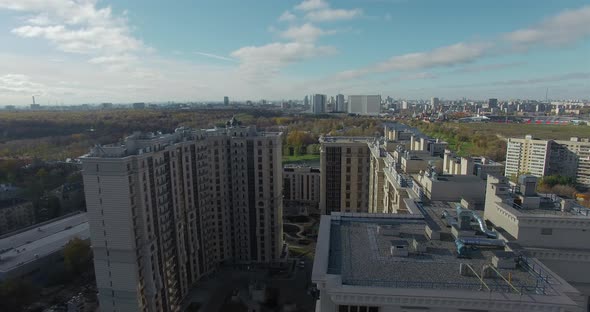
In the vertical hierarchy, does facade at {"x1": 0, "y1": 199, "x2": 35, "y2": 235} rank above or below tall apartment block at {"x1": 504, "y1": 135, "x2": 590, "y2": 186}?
below

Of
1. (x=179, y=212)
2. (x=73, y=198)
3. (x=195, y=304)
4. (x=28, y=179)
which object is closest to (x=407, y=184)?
(x=179, y=212)

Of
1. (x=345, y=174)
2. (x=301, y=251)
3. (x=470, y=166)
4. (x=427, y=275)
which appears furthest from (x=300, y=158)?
(x=427, y=275)

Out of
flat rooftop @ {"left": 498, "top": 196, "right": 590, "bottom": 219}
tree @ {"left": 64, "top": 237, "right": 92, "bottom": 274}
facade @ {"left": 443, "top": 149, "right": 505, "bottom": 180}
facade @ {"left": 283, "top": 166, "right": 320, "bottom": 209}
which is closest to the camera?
flat rooftop @ {"left": 498, "top": 196, "right": 590, "bottom": 219}

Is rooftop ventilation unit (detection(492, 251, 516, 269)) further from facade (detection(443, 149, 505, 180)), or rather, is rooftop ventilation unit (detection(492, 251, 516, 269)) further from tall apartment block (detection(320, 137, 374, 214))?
tall apartment block (detection(320, 137, 374, 214))

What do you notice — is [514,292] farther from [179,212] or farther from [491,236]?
[179,212]

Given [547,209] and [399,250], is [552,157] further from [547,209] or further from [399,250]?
[399,250]

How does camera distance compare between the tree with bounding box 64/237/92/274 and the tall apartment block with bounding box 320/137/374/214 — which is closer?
the tree with bounding box 64/237/92/274

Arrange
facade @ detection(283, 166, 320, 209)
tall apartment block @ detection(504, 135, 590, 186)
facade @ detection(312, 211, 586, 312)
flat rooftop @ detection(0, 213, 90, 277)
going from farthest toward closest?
tall apartment block @ detection(504, 135, 590, 186)
facade @ detection(283, 166, 320, 209)
flat rooftop @ detection(0, 213, 90, 277)
facade @ detection(312, 211, 586, 312)

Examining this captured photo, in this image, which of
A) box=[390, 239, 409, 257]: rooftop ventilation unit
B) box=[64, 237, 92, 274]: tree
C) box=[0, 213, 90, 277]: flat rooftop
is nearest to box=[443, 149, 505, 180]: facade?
box=[390, 239, 409, 257]: rooftop ventilation unit

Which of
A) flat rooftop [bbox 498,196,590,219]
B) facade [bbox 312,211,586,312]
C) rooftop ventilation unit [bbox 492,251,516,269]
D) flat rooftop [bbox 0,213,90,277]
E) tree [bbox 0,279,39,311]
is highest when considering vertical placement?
flat rooftop [bbox 498,196,590,219]
